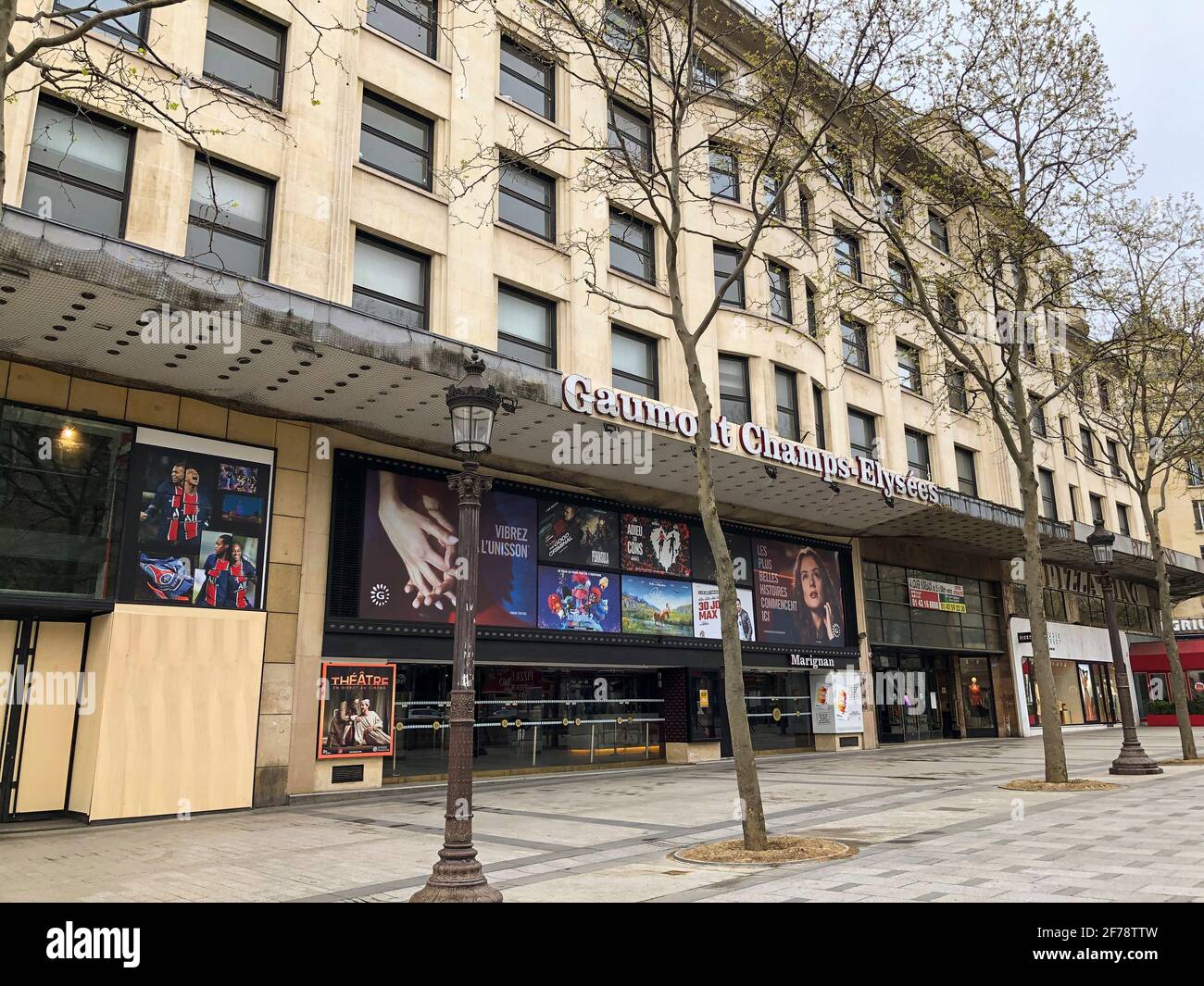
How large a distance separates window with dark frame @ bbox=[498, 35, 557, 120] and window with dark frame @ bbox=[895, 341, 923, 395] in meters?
16.2

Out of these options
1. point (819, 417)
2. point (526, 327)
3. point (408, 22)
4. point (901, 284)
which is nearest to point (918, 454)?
point (819, 417)

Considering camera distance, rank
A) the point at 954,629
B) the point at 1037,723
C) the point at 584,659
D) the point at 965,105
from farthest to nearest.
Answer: the point at 1037,723, the point at 954,629, the point at 584,659, the point at 965,105

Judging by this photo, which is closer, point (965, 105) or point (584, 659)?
point (965, 105)

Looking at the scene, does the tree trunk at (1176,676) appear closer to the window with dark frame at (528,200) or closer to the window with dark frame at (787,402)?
the window with dark frame at (787,402)

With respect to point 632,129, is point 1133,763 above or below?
below

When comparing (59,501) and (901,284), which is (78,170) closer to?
(59,501)

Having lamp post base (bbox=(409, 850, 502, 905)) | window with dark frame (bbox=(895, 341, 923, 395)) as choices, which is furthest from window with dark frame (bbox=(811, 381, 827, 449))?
lamp post base (bbox=(409, 850, 502, 905))

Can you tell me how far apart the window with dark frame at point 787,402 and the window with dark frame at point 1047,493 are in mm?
19587

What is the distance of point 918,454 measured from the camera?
32438 mm

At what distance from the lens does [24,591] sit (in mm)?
12797

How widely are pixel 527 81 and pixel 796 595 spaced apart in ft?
55.9

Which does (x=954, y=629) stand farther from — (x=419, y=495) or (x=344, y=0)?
(x=344, y=0)
